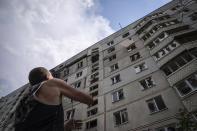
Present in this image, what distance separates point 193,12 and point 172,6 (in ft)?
18.1

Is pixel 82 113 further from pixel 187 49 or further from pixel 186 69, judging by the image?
pixel 187 49

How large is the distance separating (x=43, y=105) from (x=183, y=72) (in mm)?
15128

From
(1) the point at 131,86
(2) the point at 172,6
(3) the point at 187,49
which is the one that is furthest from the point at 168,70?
(2) the point at 172,6

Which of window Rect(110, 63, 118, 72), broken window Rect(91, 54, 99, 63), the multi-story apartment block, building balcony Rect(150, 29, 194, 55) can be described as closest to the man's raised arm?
the multi-story apartment block

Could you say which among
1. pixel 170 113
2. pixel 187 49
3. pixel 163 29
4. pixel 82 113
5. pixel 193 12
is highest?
pixel 193 12

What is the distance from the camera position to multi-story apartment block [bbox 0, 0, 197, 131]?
13613 millimetres

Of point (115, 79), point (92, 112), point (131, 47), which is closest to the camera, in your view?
→ point (92, 112)

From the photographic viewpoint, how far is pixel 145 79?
1788cm

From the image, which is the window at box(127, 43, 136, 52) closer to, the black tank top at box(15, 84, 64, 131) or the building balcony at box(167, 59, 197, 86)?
the building balcony at box(167, 59, 197, 86)

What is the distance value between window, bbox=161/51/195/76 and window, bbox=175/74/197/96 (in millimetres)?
2112

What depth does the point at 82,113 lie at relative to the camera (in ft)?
64.4

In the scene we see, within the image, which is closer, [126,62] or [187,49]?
[187,49]

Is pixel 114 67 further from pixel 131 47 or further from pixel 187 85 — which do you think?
pixel 187 85

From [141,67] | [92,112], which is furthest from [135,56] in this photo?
[92,112]
